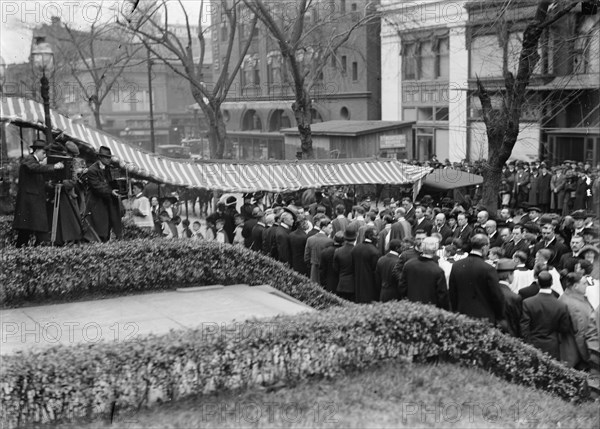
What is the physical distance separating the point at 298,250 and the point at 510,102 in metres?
8.99

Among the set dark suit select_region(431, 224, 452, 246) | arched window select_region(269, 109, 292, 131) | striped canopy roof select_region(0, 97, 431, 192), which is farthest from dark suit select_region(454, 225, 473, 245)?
arched window select_region(269, 109, 292, 131)

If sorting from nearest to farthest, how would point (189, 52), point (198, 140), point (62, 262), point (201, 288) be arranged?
point (62, 262) < point (201, 288) < point (189, 52) < point (198, 140)

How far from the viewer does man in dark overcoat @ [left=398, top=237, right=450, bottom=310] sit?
10.2 metres

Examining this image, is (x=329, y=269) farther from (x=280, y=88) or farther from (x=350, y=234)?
(x=280, y=88)

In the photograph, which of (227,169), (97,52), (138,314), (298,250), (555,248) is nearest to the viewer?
(138,314)

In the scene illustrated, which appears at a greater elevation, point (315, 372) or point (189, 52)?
point (189, 52)

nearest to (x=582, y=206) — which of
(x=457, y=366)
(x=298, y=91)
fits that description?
(x=298, y=91)

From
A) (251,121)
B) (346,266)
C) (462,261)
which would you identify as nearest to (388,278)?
(346,266)

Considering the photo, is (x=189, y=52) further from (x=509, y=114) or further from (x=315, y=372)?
(x=315, y=372)

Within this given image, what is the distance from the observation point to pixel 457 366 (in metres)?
8.41

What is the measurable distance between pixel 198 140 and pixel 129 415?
5748 cm

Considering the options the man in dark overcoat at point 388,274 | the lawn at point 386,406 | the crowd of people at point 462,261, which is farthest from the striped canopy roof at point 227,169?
the lawn at point 386,406

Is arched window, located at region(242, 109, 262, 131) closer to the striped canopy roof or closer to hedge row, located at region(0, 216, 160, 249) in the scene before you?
the striped canopy roof

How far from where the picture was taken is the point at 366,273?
12.5 m
